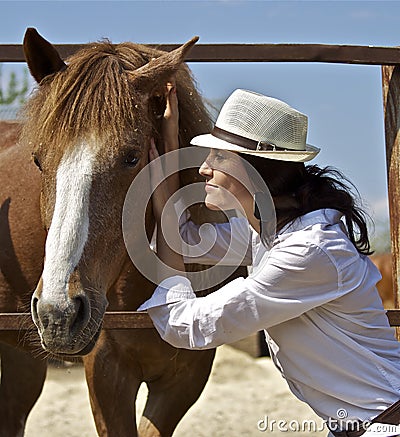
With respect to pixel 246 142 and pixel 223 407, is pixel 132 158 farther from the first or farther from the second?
pixel 223 407

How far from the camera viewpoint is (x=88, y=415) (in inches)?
258

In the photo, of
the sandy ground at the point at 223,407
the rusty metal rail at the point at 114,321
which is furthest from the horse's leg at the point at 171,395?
the sandy ground at the point at 223,407

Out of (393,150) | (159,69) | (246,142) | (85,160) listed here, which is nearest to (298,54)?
(393,150)

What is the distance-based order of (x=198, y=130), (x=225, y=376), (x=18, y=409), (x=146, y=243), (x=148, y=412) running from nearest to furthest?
(x=146, y=243)
(x=198, y=130)
(x=148, y=412)
(x=18, y=409)
(x=225, y=376)

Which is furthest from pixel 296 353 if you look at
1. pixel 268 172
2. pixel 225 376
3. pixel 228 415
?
pixel 225 376

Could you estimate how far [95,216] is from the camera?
2.25 m

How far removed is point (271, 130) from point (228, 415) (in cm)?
448

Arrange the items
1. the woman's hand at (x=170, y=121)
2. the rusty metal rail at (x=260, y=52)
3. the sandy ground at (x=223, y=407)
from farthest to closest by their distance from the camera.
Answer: the sandy ground at (x=223, y=407)
the rusty metal rail at (x=260, y=52)
the woman's hand at (x=170, y=121)

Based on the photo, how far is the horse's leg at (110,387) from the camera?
3.00m

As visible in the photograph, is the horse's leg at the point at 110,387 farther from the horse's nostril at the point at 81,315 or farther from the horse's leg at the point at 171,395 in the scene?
the horse's nostril at the point at 81,315

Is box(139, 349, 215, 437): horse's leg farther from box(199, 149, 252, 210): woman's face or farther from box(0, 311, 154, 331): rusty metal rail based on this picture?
box(199, 149, 252, 210): woman's face

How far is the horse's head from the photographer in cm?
212

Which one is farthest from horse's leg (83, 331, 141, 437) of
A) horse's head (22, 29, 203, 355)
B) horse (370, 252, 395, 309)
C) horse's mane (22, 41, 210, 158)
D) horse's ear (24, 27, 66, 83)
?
horse (370, 252, 395, 309)

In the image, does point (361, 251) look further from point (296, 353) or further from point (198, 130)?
point (198, 130)
